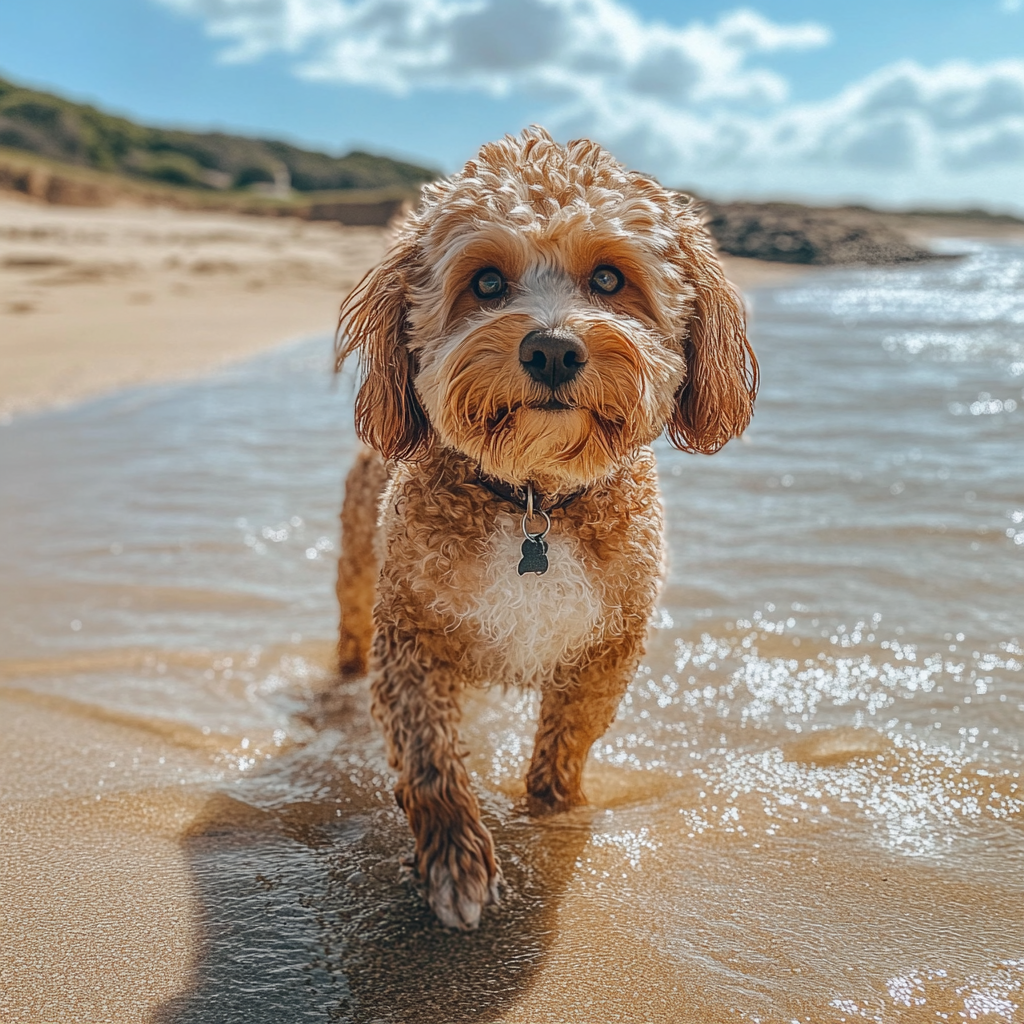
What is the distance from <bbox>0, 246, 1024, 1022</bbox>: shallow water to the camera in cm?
258

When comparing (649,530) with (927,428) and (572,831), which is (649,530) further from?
(927,428)

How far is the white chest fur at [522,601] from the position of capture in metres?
2.97

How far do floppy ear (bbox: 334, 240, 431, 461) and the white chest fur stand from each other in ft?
1.32

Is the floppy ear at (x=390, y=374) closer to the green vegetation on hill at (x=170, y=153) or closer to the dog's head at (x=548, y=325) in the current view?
the dog's head at (x=548, y=325)

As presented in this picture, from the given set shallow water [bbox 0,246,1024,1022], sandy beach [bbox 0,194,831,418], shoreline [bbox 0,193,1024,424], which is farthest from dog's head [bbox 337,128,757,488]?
sandy beach [bbox 0,194,831,418]

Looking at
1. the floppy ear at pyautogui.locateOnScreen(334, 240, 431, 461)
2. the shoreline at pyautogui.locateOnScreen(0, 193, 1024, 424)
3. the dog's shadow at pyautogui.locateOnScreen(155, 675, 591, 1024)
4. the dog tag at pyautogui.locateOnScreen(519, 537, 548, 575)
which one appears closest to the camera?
the dog's shadow at pyautogui.locateOnScreen(155, 675, 591, 1024)

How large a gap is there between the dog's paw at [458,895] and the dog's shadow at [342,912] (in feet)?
0.10

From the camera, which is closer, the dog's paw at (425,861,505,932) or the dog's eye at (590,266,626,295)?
the dog's paw at (425,861,505,932)

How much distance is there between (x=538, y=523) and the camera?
2984 millimetres

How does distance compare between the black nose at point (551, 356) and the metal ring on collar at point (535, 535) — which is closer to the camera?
the black nose at point (551, 356)

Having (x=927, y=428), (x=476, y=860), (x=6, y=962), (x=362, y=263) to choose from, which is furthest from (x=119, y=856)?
(x=362, y=263)

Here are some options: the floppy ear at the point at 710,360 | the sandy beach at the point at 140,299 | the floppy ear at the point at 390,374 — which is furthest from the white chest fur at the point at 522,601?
the sandy beach at the point at 140,299

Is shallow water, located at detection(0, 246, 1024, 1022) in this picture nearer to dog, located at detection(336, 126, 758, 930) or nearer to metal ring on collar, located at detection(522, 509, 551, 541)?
dog, located at detection(336, 126, 758, 930)

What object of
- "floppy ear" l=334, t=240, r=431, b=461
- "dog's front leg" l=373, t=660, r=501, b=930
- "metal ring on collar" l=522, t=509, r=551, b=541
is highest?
"floppy ear" l=334, t=240, r=431, b=461
